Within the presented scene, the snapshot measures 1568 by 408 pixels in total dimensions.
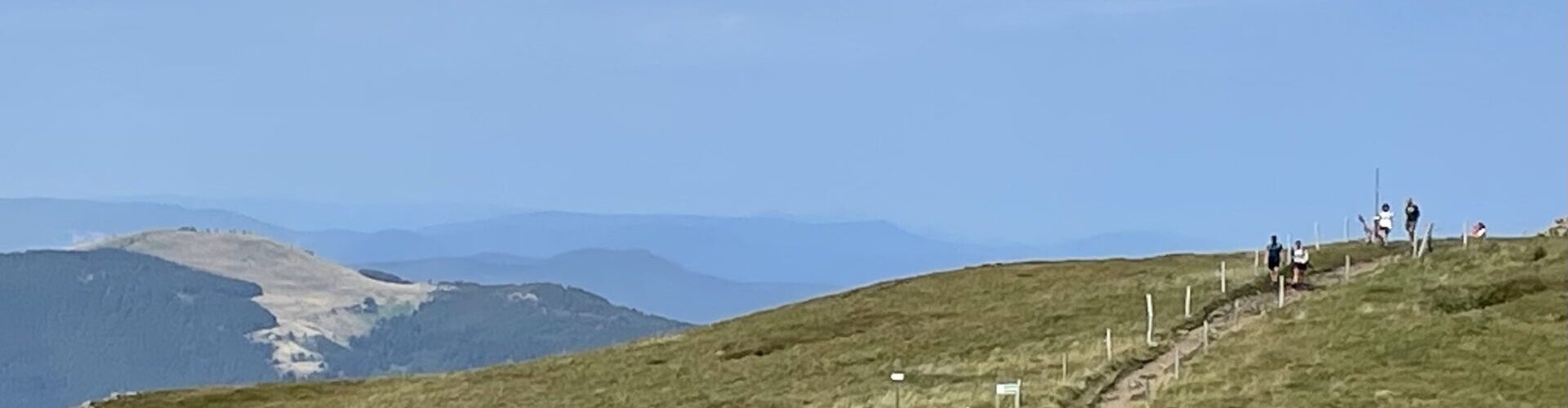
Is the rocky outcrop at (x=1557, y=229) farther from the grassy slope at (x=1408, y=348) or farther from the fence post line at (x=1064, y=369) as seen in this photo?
the fence post line at (x=1064, y=369)

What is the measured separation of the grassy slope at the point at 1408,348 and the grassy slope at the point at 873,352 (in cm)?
379

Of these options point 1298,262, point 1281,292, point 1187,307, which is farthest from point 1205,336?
point 1298,262

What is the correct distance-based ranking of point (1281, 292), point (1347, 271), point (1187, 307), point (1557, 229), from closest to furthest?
point (1281, 292), point (1187, 307), point (1347, 271), point (1557, 229)

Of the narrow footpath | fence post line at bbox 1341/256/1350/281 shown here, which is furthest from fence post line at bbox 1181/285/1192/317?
fence post line at bbox 1341/256/1350/281

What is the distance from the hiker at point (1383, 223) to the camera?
74750 mm

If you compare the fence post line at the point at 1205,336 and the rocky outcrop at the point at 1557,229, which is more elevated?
the rocky outcrop at the point at 1557,229

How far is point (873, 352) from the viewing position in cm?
6775

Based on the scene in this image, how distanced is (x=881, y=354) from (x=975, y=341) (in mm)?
2984

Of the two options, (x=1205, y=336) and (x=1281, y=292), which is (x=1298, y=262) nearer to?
(x=1281, y=292)

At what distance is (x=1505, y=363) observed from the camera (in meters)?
46.0

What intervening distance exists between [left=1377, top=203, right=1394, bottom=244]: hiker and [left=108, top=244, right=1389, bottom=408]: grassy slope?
0.89 meters

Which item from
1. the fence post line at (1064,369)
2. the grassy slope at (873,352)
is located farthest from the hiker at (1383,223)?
the fence post line at (1064,369)

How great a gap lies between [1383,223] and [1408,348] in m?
27.9

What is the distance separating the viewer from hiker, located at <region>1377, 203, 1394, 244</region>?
74.8 metres
